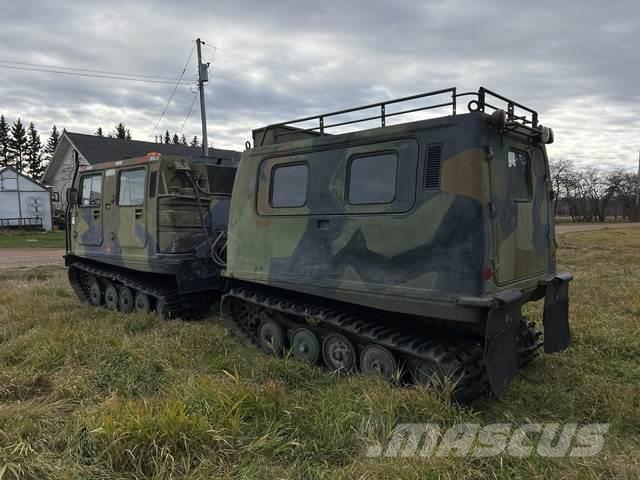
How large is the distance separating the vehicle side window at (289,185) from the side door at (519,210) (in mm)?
2093

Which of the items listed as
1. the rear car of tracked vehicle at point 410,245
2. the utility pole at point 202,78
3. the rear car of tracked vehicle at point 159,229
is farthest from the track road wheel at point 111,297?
the utility pole at point 202,78

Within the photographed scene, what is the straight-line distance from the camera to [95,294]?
32.2 ft

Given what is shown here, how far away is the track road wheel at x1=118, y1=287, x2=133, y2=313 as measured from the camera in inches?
348

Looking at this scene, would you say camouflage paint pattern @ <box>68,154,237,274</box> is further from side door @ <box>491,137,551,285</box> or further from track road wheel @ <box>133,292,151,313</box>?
side door @ <box>491,137,551,285</box>

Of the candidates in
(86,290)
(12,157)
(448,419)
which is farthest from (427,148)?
(12,157)

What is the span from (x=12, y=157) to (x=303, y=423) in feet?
242

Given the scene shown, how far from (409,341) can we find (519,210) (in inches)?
68.0

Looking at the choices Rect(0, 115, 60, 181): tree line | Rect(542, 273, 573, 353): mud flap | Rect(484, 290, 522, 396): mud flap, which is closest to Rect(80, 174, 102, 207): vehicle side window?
Rect(484, 290, 522, 396): mud flap

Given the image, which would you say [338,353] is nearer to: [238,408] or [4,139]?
[238,408]

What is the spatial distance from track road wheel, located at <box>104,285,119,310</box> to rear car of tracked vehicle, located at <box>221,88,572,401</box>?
3.98 m

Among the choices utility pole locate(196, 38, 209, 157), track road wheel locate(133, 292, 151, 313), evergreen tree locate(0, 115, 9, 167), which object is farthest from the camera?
evergreen tree locate(0, 115, 9, 167)

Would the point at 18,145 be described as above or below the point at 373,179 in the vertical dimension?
above

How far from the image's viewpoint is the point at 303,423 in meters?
4.03

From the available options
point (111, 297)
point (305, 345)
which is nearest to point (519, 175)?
point (305, 345)
